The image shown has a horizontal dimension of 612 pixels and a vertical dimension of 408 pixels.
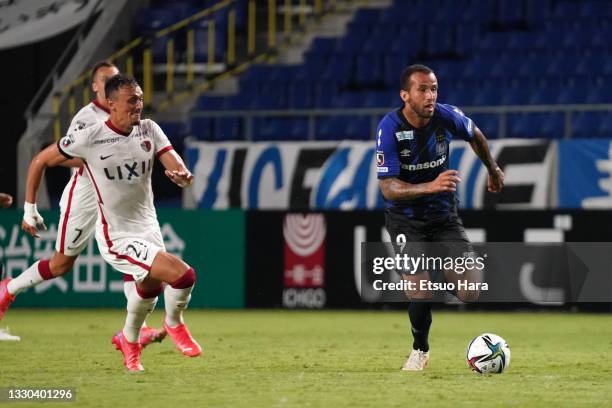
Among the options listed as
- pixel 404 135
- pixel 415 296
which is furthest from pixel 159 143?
pixel 415 296

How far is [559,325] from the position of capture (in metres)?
14.8

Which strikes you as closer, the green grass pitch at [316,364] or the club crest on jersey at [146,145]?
the green grass pitch at [316,364]

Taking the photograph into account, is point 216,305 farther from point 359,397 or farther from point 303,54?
point 359,397

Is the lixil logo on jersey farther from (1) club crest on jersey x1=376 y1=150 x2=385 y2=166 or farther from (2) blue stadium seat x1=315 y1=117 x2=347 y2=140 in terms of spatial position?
(1) club crest on jersey x1=376 y1=150 x2=385 y2=166

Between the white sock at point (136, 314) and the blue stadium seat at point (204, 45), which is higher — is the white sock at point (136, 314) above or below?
below

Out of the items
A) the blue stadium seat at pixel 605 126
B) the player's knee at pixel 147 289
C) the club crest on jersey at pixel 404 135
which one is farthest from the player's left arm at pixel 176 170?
the blue stadium seat at pixel 605 126

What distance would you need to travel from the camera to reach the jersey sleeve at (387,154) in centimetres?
929

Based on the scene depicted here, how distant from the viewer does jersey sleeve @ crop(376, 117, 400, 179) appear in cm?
929

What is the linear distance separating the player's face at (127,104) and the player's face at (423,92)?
1.92 meters

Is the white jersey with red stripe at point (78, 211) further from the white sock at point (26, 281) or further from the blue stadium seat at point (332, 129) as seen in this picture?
the blue stadium seat at point (332, 129)

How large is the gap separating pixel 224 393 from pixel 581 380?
2.43 m

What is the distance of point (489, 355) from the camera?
9188mm

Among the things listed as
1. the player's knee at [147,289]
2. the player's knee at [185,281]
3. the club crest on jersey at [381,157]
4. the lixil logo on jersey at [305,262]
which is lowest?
the lixil logo on jersey at [305,262]

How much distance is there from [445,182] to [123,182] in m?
2.30
